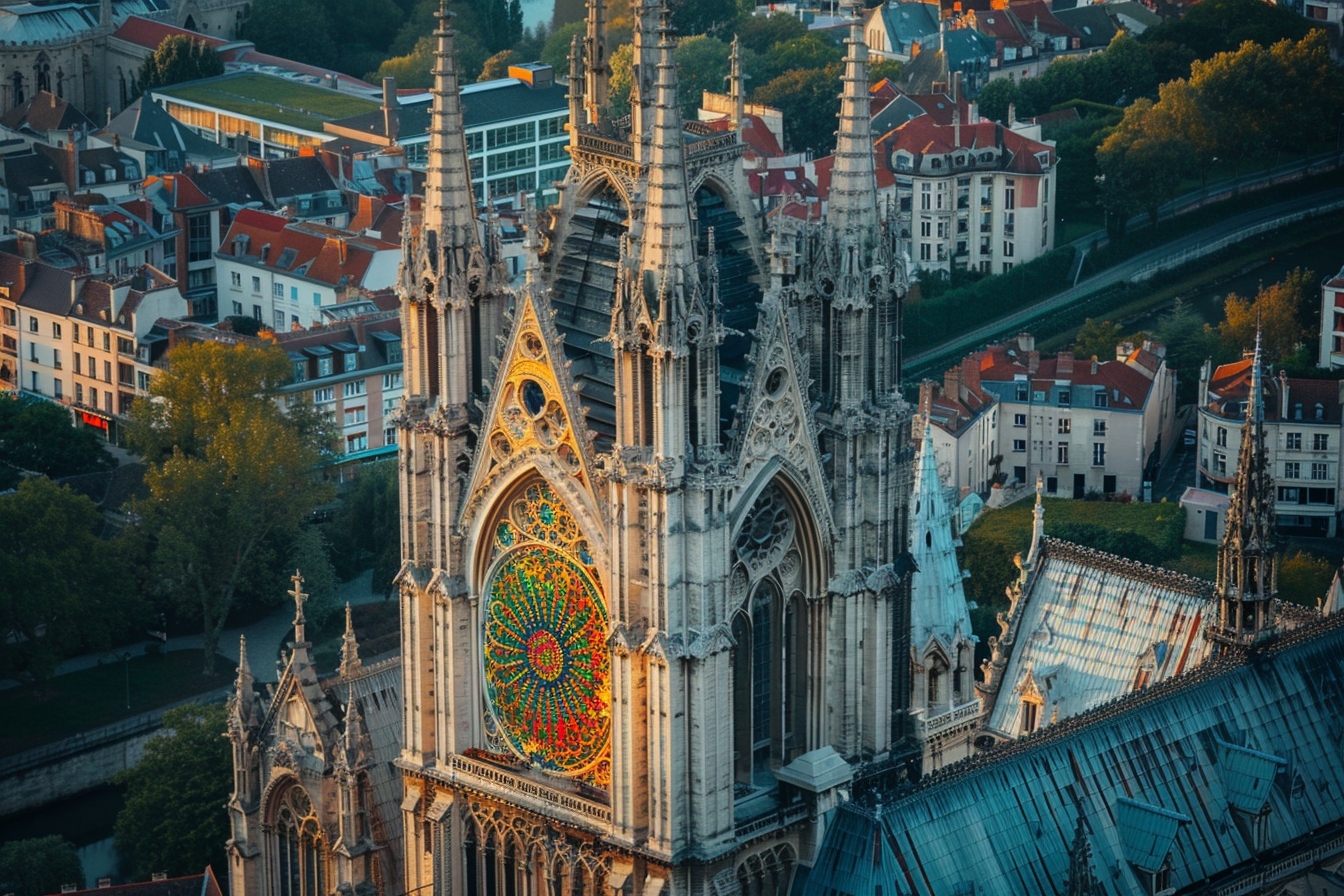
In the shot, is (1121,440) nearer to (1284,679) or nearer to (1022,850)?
(1284,679)

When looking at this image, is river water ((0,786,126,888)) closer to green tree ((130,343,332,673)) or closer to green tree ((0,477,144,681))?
green tree ((0,477,144,681))

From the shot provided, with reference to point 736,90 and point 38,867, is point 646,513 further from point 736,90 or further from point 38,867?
point 38,867

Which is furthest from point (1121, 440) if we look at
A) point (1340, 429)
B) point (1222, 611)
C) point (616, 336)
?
point (616, 336)

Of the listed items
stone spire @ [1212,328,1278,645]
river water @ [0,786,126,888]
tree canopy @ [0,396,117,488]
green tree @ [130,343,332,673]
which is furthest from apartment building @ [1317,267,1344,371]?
stone spire @ [1212,328,1278,645]

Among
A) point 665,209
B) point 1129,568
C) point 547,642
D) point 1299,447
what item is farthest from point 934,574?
point 1299,447

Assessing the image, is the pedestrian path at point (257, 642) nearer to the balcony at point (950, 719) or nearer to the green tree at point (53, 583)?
the green tree at point (53, 583)

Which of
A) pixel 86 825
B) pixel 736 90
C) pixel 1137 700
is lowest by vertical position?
pixel 86 825
